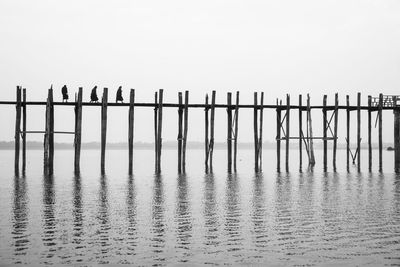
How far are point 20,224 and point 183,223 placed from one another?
394 cm

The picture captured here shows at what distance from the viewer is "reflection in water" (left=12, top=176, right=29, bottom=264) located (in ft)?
33.8

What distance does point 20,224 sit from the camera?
13.3 meters

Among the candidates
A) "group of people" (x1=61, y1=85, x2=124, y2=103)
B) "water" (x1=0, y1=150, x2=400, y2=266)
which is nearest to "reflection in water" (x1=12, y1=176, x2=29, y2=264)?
"water" (x1=0, y1=150, x2=400, y2=266)

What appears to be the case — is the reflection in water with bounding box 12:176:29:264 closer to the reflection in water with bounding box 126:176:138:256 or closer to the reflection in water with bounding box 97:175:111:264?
the reflection in water with bounding box 97:175:111:264

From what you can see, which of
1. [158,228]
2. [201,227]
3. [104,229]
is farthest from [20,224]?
[201,227]

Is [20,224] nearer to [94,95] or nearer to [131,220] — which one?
[131,220]

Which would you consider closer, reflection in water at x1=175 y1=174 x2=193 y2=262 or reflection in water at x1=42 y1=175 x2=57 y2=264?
reflection in water at x1=42 y1=175 x2=57 y2=264

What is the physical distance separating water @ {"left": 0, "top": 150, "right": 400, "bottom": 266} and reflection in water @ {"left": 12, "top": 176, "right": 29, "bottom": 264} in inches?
0.8

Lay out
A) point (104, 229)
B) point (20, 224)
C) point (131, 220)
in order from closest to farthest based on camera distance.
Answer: point (104, 229) < point (20, 224) < point (131, 220)

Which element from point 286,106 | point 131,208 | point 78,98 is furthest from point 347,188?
point 78,98

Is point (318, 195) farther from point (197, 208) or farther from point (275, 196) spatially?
point (197, 208)

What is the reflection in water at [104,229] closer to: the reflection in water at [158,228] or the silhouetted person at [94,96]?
the reflection in water at [158,228]

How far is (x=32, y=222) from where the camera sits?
13.6 meters

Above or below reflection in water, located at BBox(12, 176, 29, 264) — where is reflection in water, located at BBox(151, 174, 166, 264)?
below
